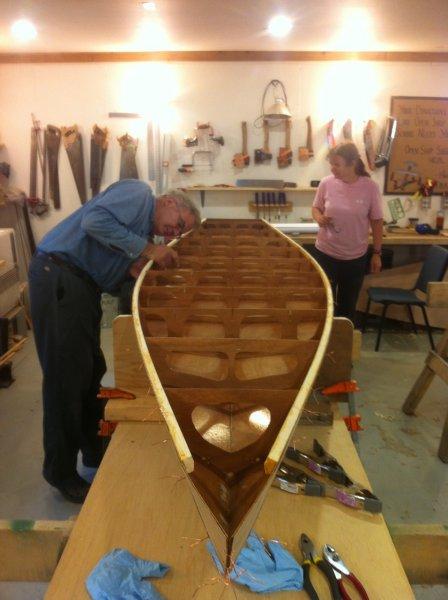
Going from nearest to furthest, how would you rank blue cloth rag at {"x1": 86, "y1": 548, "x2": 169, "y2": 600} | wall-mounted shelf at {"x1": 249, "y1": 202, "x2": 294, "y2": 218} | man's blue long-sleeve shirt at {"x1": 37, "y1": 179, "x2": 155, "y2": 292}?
blue cloth rag at {"x1": 86, "y1": 548, "x2": 169, "y2": 600} < man's blue long-sleeve shirt at {"x1": 37, "y1": 179, "x2": 155, "y2": 292} < wall-mounted shelf at {"x1": 249, "y1": 202, "x2": 294, "y2": 218}

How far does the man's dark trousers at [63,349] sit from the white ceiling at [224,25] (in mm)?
3218

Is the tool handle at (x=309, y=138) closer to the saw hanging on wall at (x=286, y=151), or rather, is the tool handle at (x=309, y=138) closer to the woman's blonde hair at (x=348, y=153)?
the saw hanging on wall at (x=286, y=151)

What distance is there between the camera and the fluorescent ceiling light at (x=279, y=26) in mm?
4965

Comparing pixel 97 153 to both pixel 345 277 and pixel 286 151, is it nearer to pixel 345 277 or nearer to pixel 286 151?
pixel 286 151

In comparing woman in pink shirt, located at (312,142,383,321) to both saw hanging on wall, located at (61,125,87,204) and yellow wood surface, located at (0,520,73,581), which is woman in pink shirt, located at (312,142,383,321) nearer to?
yellow wood surface, located at (0,520,73,581)

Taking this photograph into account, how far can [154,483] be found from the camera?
1.71 metres

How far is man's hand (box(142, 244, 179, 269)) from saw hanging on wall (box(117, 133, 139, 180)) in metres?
3.90

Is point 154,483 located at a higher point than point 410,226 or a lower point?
lower

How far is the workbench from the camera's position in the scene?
1.28m

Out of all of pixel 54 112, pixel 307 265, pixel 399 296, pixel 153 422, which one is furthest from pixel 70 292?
pixel 54 112

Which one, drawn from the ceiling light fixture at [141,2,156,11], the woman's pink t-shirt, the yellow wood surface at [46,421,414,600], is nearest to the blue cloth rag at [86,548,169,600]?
the yellow wood surface at [46,421,414,600]

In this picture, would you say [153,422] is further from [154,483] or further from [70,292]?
[70,292]

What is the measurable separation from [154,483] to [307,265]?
7.86 feet

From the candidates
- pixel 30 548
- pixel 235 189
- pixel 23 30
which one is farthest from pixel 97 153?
pixel 30 548
